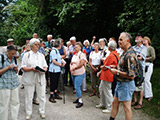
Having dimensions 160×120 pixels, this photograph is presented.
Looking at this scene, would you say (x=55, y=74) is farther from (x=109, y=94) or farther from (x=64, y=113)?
(x=109, y=94)

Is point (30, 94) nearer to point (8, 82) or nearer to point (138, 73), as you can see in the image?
point (8, 82)

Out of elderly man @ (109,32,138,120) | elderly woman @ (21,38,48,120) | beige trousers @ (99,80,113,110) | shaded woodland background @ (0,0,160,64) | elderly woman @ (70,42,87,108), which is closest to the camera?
elderly man @ (109,32,138,120)

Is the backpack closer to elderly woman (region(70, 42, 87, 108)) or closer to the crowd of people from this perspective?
the crowd of people

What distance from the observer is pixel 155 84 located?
724 centimetres

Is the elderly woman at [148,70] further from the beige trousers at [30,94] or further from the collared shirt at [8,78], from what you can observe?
the collared shirt at [8,78]

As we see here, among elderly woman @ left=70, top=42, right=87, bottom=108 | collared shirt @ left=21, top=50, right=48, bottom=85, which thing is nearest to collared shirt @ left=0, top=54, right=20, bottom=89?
collared shirt @ left=21, top=50, right=48, bottom=85

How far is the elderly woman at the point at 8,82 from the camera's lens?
11.0 ft

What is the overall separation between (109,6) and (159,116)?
897cm

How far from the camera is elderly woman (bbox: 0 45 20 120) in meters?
3.36

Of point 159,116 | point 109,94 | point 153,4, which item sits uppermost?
point 153,4

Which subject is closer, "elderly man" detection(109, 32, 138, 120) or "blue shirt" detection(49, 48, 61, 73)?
"elderly man" detection(109, 32, 138, 120)

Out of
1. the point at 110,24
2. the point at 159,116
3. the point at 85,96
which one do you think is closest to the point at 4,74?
the point at 85,96

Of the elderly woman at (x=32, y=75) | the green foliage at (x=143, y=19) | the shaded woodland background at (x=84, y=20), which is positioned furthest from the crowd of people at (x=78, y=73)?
the shaded woodland background at (x=84, y=20)

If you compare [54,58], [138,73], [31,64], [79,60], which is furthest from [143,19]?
[31,64]
